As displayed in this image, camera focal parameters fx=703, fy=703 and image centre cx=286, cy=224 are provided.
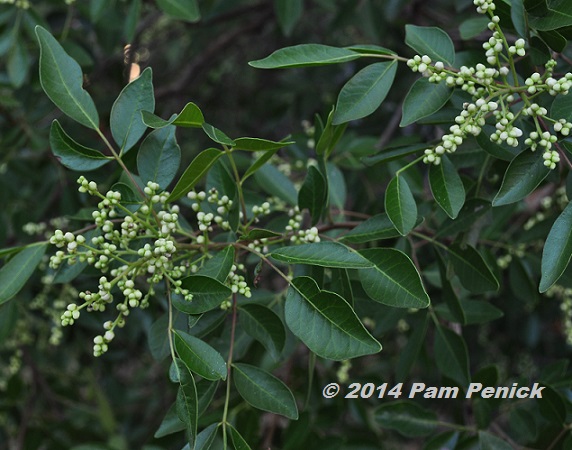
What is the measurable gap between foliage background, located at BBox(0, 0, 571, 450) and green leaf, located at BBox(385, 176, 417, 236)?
0.30m

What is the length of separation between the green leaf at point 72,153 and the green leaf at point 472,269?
0.67 metres

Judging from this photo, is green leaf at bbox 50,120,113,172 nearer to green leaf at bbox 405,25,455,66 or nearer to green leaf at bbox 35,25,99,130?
green leaf at bbox 35,25,99,130

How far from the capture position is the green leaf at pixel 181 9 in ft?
5.72

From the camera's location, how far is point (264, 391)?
1169mm

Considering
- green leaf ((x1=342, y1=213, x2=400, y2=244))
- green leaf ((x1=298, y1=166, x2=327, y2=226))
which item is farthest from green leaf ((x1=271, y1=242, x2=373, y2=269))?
green leaf ((x1=298, y1=166, x2=327, y2=226))

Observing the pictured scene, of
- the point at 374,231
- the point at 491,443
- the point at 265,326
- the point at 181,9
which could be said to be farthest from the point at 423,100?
the point at 181,9

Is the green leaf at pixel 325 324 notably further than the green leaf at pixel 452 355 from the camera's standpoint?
No

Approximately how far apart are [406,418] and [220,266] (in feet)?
2.18

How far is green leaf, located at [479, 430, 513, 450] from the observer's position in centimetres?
139

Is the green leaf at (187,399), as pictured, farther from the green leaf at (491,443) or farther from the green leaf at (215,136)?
the green leaf at (491,443)

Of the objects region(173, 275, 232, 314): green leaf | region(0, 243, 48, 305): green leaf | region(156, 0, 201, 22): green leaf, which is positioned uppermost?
region(156, 0, 201, 22): green leaf

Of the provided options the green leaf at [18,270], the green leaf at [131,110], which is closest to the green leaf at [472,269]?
the green leaf at [131,110]

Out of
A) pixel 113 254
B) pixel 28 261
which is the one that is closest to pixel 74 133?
pixel 28 261

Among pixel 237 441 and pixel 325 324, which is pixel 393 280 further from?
pixel 237 441
